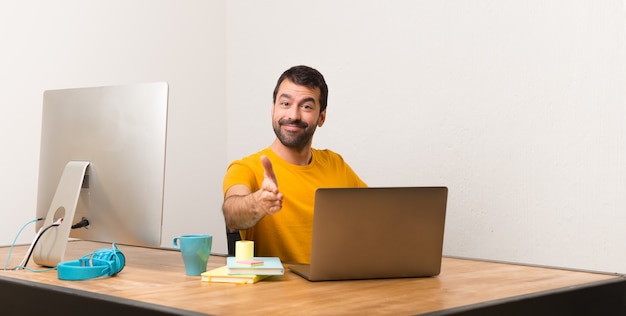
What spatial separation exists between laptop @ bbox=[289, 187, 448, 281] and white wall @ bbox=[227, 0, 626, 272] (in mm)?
1118

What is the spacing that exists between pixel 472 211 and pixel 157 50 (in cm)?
192

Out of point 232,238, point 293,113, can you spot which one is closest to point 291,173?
point 293,113

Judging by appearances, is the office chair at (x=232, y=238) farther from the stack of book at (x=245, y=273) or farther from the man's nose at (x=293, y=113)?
the stack of book at (x=245, y=273)

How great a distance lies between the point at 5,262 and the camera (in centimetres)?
203

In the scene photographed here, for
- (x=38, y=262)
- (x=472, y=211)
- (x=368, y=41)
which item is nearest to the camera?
(x=38, y=262)

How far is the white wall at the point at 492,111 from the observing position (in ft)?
8.14

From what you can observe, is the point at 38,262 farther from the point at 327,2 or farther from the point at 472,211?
the point at 327,2

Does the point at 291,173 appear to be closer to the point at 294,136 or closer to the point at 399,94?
the point at 294,136

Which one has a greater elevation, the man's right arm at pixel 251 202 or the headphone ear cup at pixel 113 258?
the man's right arm at pixel 251 202

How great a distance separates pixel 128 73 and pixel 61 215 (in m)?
1.79

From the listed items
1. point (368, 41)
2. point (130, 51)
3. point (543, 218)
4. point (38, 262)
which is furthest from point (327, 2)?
point (38, 262)

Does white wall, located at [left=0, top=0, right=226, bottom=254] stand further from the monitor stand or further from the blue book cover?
the blue book cover

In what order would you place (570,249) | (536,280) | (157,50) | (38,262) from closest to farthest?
(536,280) → (38,262) → (570,249) → (157,50)

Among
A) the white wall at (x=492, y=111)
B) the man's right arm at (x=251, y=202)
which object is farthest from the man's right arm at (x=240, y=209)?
the white wall at (x=492, y=111)
